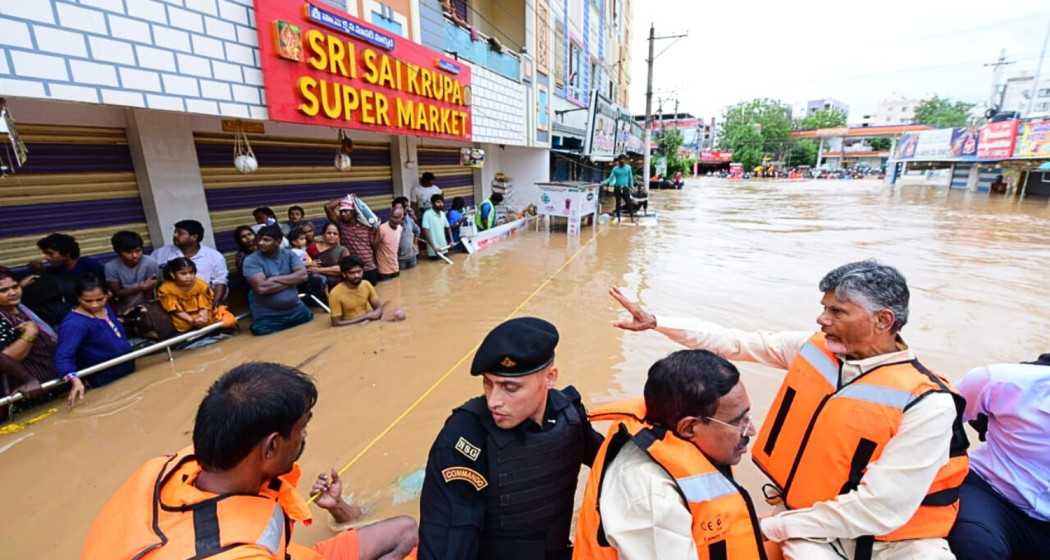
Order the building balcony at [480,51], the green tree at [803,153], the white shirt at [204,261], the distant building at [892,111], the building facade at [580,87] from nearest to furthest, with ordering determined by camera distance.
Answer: the white shirt at [204,261] < the building balcony at [480,51] < the building facade at [580,87] < the green tree at [803,153] < the distant building at [892,111]

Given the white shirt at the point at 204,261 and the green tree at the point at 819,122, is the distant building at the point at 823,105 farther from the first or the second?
the white shirt at the point at 204,261

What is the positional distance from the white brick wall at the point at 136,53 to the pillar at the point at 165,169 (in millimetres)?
979

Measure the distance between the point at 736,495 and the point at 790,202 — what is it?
2301cm

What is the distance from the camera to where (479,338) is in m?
4.84

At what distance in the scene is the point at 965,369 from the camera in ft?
13.9

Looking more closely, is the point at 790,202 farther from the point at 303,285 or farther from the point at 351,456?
the point at 351,456

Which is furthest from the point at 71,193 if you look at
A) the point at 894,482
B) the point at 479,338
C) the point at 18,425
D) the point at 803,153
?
the point at 803,153

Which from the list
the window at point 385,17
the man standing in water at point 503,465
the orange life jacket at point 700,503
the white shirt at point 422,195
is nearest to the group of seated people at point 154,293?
the white shirt at point 422,195

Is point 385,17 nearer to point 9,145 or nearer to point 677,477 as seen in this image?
point 9,145

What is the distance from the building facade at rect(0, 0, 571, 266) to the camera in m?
3.37

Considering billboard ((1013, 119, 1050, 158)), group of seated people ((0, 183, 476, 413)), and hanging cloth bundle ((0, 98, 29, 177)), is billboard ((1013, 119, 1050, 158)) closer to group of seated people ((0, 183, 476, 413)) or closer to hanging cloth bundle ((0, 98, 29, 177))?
group of seated people ((0, 183, 476, 413))

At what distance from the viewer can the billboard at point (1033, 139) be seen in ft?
64.2

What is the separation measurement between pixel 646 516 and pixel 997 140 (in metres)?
32.0

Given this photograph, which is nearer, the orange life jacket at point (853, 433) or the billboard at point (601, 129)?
the orange life jacket at point (853, 433)
